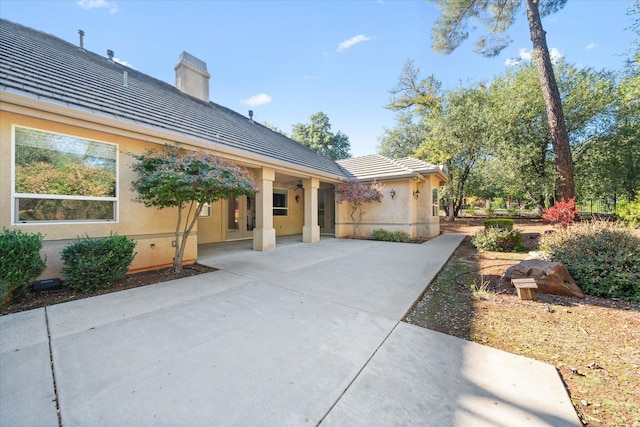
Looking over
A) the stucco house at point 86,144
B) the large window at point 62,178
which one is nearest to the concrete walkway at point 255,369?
the stucco house at point 86,144

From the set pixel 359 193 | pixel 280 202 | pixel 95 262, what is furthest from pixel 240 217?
pixel 95 262

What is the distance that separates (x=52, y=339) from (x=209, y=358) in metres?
1.96

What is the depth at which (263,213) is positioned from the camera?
8.58 metres

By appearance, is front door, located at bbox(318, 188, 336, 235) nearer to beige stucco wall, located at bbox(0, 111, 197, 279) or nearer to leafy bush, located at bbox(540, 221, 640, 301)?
beige stucco wall, located at bbox(0, 111, 197, 279)

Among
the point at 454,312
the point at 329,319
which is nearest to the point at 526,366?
the point at 454,312

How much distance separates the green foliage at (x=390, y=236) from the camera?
11.3 m

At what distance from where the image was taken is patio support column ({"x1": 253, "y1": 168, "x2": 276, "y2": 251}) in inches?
336

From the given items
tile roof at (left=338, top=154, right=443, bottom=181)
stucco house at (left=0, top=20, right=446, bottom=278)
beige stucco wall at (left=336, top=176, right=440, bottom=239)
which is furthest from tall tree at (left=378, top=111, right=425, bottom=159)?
stucco house at (left=0, top=20, right=446, bottom=278)

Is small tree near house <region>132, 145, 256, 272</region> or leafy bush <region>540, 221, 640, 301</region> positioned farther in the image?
small tree near house <region>132, 145, 256, 272</region>

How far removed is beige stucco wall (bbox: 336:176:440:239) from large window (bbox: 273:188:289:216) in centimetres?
313

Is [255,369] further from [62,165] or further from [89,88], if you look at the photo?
[89,88]

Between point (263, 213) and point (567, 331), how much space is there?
304 inches

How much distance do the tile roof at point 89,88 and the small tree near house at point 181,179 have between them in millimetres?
1078

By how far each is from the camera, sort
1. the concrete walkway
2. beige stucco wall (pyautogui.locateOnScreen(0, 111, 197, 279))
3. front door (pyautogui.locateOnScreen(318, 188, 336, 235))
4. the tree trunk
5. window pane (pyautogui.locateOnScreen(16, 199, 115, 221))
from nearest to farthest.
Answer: the concrete walkway < beige stucco wall (pyautogui.locateOnScreen(0, 111, 197, 279)) < window pane (pyautogui.locateOnScreen(16, 199, 115, 221)) < the tree trunk < front door (pyautogui.locateOnScreen(318, 188, 336, 235))
